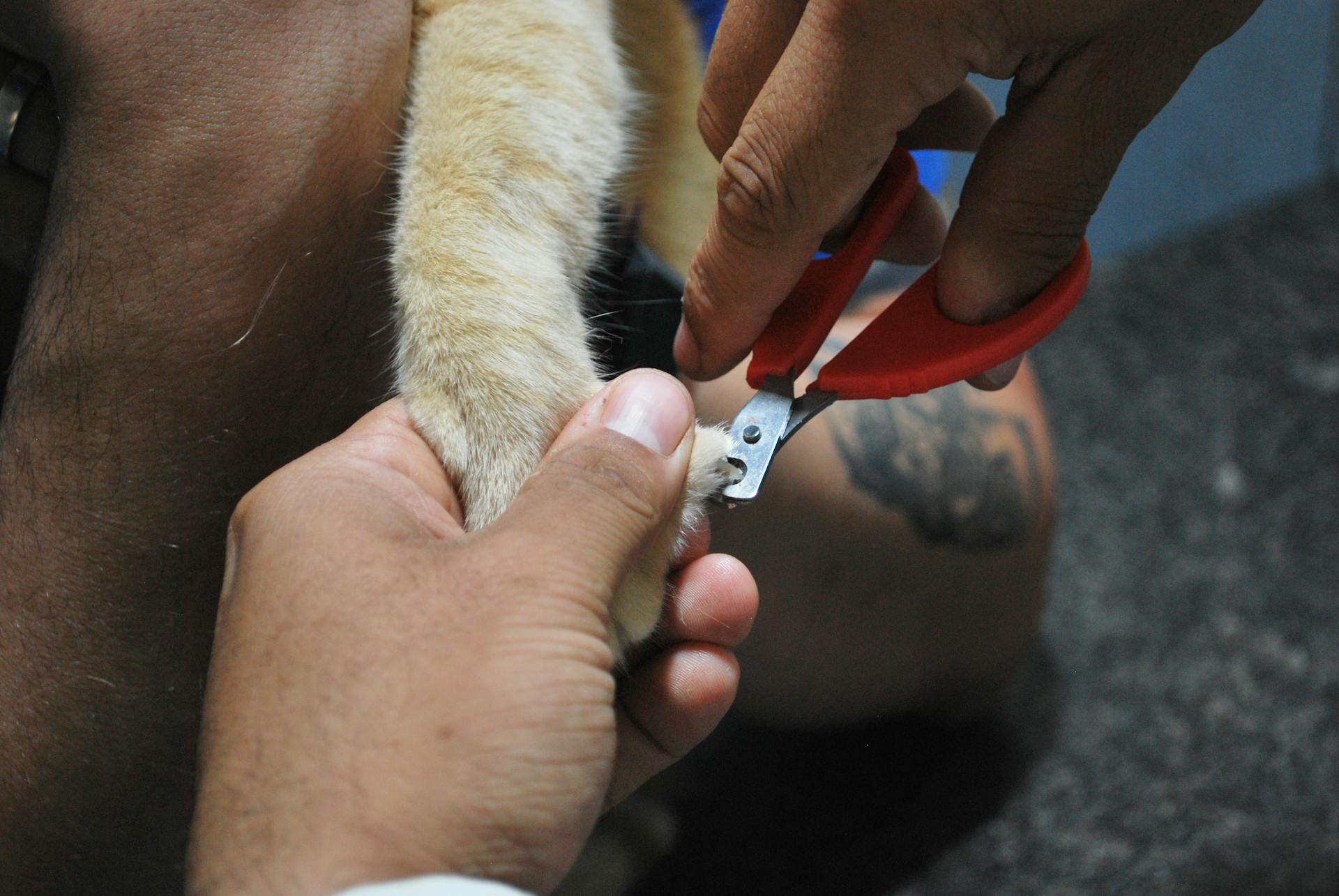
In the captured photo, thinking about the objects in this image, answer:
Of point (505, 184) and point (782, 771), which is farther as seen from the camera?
point (782, 771)

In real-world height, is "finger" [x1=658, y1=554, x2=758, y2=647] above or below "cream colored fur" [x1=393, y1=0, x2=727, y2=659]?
below

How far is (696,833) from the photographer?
65 centimetres

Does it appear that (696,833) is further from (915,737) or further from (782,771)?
(915,737)

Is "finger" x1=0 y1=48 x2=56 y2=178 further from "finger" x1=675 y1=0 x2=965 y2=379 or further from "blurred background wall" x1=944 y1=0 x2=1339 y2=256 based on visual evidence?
"blurred background wall" x1=944 y1=0 x2=1339 y2=256

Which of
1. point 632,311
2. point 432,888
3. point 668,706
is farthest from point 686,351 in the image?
point 432,888

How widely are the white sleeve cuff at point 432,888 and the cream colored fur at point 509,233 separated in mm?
102

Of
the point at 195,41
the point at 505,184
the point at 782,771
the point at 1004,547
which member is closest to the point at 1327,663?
the point at 1004,547

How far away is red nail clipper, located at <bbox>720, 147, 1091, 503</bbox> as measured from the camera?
1.35 ft

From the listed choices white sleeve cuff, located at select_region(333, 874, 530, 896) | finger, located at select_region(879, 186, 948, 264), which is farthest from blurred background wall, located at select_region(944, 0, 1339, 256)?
white sleeve cuff, located at select_region(333, 874, 530, 896)

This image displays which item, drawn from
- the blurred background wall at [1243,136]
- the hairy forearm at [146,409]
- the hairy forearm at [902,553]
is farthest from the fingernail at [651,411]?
the blurred background wall at [1243,136]

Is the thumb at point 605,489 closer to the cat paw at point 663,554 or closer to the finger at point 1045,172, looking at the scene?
the cat paw at point 663,554

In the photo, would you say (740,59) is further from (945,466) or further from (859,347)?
(945,466)

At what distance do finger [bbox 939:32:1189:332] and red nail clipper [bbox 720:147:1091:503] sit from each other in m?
0.01

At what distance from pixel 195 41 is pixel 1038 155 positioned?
1.09 ft
